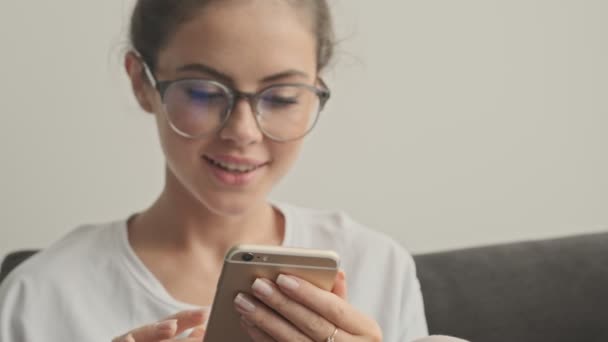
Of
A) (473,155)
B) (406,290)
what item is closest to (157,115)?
(406,290)

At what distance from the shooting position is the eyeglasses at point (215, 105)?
1104 millimetres

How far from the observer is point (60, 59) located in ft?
5.54

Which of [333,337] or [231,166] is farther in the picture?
[231,166]

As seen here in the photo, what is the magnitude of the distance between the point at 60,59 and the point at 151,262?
2.11ft

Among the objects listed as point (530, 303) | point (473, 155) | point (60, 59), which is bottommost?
point (530, 303)

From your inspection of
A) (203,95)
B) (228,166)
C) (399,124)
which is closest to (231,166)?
(228,166)

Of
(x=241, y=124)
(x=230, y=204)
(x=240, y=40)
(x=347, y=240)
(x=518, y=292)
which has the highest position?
(x=240, y=40)

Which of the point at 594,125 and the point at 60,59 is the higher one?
the point at 60,59

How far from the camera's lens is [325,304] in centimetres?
93

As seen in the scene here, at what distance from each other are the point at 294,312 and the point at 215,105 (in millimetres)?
334

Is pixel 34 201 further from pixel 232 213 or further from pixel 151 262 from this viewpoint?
pixel 232 213

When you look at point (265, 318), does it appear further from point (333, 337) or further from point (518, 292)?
point (518, 292)

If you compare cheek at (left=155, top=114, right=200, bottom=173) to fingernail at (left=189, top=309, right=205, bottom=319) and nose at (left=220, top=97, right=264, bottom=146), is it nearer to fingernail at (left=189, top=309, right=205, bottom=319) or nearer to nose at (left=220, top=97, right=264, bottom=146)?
nose at (left=220, top=97, right=264, bottom=146)

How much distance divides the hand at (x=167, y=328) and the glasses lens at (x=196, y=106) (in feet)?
0.88
